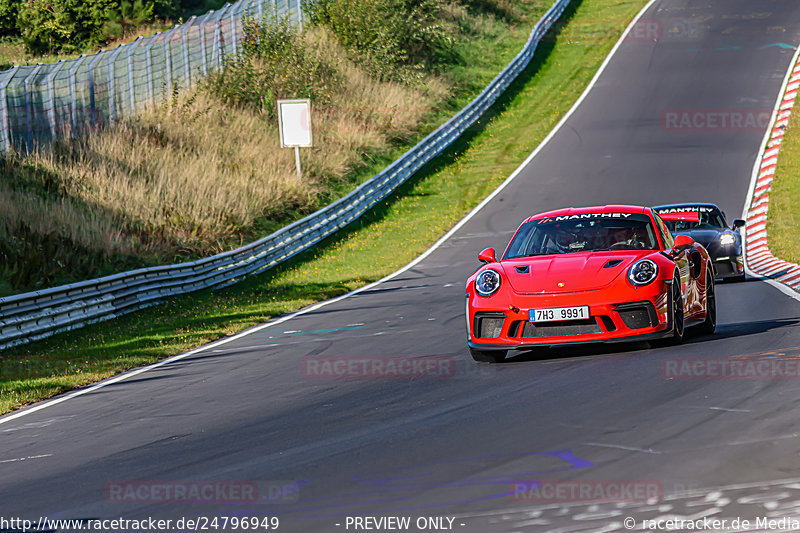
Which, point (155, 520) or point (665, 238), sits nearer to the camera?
point (155, 520)

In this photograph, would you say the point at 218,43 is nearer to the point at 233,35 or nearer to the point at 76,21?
the point at 233,35

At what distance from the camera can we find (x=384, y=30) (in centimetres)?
4541

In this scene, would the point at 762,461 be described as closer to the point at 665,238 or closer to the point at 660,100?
the point at 665,238

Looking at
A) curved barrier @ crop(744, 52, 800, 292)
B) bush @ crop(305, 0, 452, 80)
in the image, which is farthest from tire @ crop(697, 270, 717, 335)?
bush @ crop(305, 0, 452, 80)

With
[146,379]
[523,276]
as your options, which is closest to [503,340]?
[523,276]

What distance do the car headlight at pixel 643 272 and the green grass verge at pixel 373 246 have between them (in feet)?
20.5

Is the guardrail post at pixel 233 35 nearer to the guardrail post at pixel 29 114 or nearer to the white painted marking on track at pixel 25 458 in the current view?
the guardrail post at pixel 29 114

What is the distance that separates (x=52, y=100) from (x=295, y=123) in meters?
7.19

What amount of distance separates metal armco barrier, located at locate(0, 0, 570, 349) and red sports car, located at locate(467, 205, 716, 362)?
8.42m

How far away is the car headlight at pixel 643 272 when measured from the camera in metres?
9.88

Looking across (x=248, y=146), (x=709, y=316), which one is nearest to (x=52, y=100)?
(x=248, y=146)

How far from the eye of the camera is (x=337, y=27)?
45.2 meters

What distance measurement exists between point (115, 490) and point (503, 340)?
4.64 metres

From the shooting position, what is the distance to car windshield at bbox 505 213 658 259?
10992 millimetres
